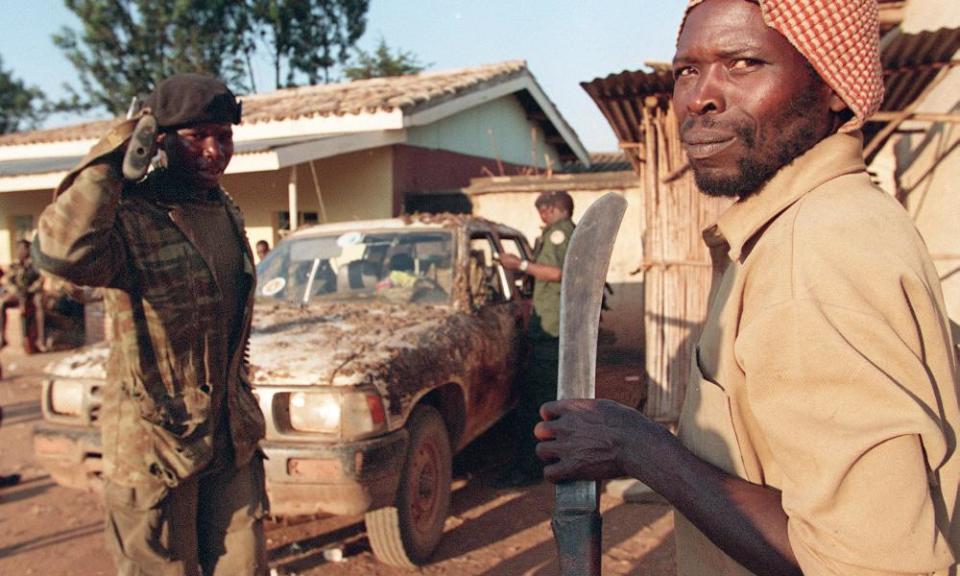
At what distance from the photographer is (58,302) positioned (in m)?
11.0

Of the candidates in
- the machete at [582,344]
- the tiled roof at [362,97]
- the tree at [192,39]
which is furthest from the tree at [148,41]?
the machete at [582,344]

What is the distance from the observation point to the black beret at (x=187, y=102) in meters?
2.35

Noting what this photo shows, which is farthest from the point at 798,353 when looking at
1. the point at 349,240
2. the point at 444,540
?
the point at 349,240

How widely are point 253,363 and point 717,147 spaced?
9.98ft

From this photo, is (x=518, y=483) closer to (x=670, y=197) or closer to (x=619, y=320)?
(x=670, y=197)

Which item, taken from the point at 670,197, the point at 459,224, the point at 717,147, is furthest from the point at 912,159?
the point at 717,147

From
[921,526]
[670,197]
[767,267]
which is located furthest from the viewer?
[670,197]

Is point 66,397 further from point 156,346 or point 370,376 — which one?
point 156,346

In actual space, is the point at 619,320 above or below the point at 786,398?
below

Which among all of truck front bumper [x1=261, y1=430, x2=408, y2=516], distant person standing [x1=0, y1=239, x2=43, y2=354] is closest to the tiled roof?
distant person standing [x1=0, y1=239, x2=43, y2=354]

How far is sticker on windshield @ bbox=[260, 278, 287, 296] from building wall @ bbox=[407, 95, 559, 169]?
6924mm

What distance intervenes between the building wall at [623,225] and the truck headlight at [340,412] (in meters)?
7.31

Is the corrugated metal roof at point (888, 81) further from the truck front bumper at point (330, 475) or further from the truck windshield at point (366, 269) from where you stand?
the truck front bumper at point (330, 475)

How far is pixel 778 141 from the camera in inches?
40.0
